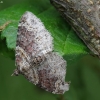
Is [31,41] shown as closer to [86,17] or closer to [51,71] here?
[51,71]

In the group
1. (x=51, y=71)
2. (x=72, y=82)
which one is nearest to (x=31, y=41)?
(x=51, y=71)

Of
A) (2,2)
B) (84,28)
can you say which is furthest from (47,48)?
(2,2)

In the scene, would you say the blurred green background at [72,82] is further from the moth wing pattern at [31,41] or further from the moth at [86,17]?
the moth wing pattern at [31,41]

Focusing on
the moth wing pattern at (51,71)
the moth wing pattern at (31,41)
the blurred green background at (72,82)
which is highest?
the moth wing pattern at (31,41)

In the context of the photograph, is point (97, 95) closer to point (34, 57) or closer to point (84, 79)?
point (84, 79)

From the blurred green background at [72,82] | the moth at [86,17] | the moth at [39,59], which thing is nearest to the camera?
the moth at [39,59]

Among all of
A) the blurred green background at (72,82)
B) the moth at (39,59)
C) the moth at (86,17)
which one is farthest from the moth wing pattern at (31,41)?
the blurred green background at (72,82)

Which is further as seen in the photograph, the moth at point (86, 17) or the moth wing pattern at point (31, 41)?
the moth at point (86, 17)
